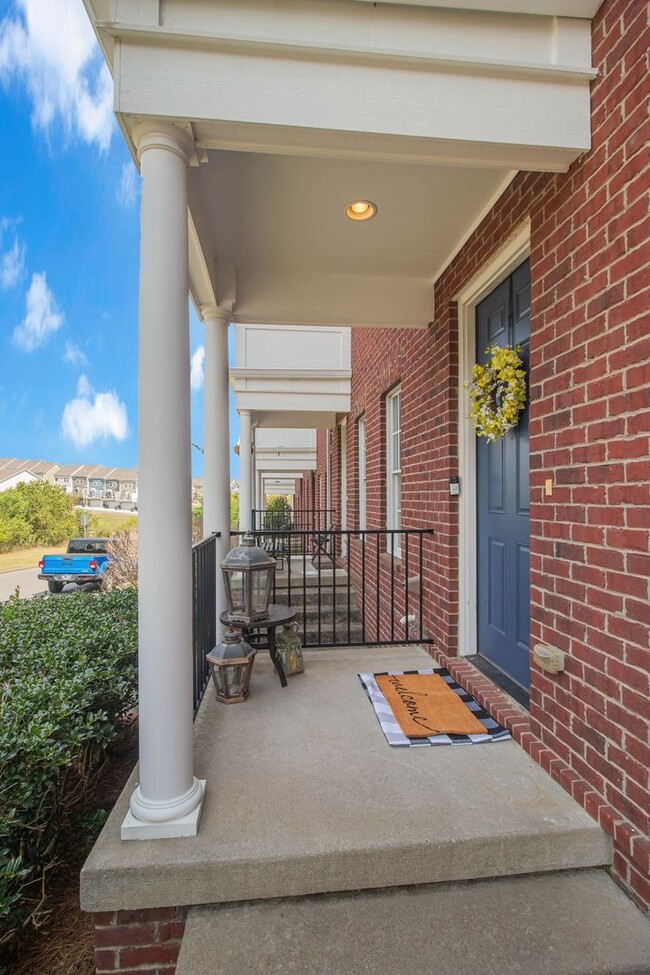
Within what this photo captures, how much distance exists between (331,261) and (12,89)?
131ft

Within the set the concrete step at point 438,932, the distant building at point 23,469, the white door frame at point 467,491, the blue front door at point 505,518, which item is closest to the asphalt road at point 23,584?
the white door frame at point 467,491

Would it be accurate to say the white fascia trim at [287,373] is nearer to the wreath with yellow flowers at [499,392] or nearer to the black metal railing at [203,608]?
the black metal railing at [203,608]

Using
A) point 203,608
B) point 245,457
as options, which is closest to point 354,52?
point 203,608

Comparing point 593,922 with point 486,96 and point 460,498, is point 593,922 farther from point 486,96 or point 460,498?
point 486,96

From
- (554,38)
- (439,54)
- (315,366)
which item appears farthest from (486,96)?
(315,366)

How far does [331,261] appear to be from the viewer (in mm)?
3264

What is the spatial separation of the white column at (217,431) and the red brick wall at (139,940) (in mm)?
1784

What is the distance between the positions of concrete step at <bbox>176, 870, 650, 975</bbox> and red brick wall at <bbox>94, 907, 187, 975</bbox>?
0.36 ft

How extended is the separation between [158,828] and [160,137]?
2.40 metres

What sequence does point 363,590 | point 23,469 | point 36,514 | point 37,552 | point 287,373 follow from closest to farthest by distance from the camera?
point 363,590
point 287,373
point 37,552
point 36,514
point 23,469

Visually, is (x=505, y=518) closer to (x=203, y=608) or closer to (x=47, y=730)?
(x=203, y=608)

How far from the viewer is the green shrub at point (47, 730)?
5.59 ft

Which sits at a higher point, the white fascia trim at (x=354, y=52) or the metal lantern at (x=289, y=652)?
the white fascia trim at (x=354, y=52)

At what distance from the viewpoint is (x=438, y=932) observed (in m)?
1.44
